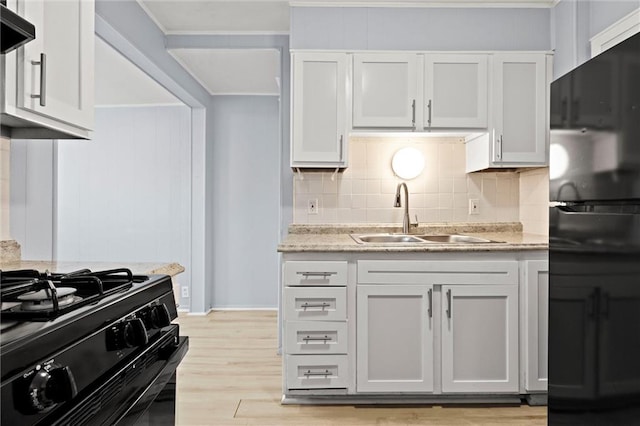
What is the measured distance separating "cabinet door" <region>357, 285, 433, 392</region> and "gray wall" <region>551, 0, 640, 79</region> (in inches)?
65.3

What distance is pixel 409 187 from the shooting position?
3.19m

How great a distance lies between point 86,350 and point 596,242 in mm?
1295

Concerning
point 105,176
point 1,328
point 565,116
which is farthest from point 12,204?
point 105,176

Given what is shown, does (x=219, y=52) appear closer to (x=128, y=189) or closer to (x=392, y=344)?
(x=128, y=189)

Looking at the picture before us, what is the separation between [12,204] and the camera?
7.25 feet

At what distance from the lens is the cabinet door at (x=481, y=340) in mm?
2441

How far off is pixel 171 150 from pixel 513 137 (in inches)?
142

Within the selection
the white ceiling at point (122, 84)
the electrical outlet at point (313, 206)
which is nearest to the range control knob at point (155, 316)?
the electrical outlet at point (313, 206)

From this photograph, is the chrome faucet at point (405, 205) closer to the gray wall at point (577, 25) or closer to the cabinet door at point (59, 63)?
the gray wall at point (577, 25)

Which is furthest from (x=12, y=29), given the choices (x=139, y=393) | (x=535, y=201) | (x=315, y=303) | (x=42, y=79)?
(x=535, y=201)

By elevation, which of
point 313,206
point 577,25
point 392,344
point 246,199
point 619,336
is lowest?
point 392,344

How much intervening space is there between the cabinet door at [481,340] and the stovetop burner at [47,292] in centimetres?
178

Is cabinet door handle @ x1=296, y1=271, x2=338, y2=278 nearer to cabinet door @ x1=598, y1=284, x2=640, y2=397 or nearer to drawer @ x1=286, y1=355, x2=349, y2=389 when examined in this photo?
drawer @ x1=286, y1=355, x2=349, y2=389

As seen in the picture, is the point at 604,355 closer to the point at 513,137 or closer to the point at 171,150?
the point at 513,137
